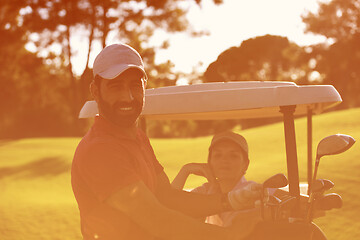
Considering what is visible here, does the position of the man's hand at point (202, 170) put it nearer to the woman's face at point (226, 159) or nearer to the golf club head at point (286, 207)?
the woman's face at point (226, 159)

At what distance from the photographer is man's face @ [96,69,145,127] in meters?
2.10

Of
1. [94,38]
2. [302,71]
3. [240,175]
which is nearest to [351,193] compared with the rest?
[240,175]

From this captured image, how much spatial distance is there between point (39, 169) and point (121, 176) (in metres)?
13.2

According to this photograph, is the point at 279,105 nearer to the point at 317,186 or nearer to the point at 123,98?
the point at 317,186

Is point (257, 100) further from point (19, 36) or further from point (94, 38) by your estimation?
point (19, 36)

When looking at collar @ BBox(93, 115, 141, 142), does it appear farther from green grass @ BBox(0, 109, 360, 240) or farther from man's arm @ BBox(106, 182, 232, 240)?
green grass @ BBox(0, 109, 360, 240)

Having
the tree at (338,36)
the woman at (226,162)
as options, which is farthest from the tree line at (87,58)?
the woman at (226,162)

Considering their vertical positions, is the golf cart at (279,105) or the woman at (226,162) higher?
the golf cart at (279,105)

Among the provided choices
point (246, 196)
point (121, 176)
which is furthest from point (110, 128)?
point (246, 196)

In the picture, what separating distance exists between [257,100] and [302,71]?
48748 mm

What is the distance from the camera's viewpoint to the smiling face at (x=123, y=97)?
2.10 meters

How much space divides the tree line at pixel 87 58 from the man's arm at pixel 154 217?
11.1 m

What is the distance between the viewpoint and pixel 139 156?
7.03 ft

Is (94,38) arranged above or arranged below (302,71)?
above
